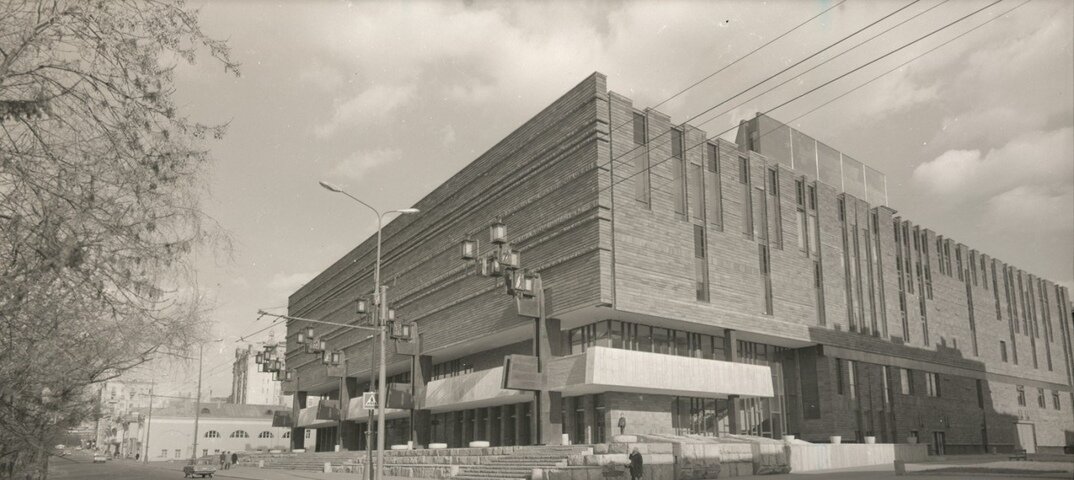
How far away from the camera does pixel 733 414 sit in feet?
134

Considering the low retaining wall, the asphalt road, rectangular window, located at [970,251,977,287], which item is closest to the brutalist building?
rectangular window, located at [970,251,977,287]

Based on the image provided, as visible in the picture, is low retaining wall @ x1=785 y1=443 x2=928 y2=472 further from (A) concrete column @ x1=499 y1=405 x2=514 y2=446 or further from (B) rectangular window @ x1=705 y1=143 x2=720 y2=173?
(A) concrete column @ x1=499 y1=405 x2=514 y2=446

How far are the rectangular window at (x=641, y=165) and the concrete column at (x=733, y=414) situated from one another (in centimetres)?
1152

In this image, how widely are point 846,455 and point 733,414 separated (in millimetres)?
5668

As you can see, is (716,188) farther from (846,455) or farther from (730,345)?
(846,455)

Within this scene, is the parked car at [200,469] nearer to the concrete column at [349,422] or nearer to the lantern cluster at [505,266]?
the concrete column at [349,422]

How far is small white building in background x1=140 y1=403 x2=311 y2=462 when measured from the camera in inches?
4013

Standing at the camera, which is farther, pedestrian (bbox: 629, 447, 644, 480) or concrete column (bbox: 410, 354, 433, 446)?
concrete column (bbox: 410, 354, 433, 446)

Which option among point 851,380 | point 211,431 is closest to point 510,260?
point 851,380

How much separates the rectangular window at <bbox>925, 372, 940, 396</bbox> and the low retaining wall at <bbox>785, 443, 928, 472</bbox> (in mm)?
8617

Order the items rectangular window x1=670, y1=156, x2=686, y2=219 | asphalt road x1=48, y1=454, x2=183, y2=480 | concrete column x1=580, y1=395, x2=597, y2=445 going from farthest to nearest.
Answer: asphalt road x1=48, y1=454, x2=183, y2=480 → rectangular window x1=670, y1=156, x2=686, y2=219 → concrete column x1=580, y1=395, x2=597, y2=445

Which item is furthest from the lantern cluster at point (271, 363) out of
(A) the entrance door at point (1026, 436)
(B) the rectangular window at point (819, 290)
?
(A) the entrance door at point (1026, 436)

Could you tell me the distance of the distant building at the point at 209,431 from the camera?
10194 centimetres

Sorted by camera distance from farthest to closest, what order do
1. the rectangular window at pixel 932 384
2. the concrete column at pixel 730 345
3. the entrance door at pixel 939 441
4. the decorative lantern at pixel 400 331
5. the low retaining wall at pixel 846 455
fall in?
the rectangular window at pixel 932 384 → the entrance door at pixel 939 441 → the decorative lantern at pixel 400 331 → the concrete column at pixel 730 345 → the low retaining wall at pixel 846 455
